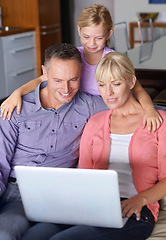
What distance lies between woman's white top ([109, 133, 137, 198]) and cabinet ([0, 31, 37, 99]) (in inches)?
131

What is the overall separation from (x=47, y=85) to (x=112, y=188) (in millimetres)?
823

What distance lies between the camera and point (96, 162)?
1.76 metres

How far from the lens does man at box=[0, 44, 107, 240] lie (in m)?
1.80

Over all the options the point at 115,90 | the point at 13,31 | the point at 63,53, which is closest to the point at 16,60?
the point at 13,31

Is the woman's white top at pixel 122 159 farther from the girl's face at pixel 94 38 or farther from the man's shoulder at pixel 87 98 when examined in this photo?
the girl's face at pixel 94 38

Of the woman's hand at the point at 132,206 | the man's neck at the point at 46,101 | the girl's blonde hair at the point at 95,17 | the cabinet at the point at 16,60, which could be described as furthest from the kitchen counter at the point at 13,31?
the woman's hand at the point at 132,206

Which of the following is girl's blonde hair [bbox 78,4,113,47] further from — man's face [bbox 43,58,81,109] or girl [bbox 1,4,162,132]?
man's face [bbox 43,58,81,109]

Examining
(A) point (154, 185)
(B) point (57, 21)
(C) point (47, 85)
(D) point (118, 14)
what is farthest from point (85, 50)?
(D) point (118, 14)

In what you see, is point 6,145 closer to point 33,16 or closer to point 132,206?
point 132,206

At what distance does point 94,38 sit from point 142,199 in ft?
3.16

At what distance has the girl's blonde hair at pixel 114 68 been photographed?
5.41ft

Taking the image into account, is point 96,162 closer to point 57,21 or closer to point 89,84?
point 89,84

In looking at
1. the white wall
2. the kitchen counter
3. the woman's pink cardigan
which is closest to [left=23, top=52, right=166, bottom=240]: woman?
the woman's pink cardigan

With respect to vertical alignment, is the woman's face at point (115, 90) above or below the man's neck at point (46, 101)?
above
